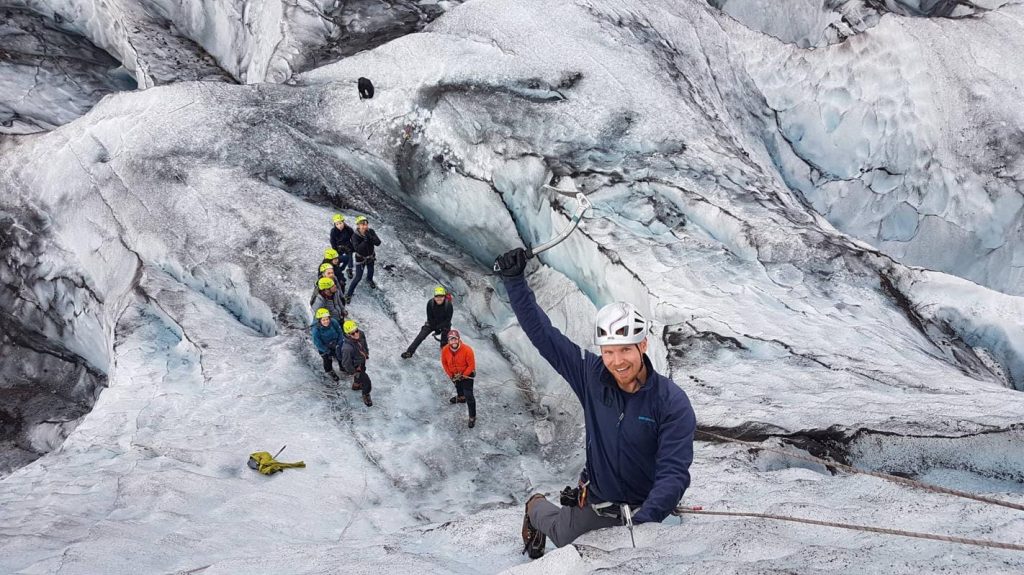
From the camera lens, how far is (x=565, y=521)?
363 cm

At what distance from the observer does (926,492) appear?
3.97 metres

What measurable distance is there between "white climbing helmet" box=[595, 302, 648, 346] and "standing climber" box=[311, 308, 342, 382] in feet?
19.4

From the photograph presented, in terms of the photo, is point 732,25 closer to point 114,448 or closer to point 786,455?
point 786,455

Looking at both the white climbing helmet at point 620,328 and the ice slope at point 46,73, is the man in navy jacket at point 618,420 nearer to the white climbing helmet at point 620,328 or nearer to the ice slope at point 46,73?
the white climbing helmet at point 620,328

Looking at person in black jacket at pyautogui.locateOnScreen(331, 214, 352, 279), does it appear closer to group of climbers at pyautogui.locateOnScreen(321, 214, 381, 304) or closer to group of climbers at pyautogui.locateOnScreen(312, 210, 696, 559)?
group of climbers at pyautogui.locateOnScreen(321, 214, 381, 304)

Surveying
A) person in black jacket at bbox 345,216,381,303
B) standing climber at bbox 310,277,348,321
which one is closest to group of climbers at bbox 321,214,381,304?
person in black jacket at bbox 345,216,381,303

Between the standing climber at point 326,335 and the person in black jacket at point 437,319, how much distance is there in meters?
1.09

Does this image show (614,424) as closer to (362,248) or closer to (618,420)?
(618,420)

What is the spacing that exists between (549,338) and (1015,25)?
536 inches

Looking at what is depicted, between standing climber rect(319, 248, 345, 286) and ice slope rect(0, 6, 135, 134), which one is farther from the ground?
standing climber rect(319, 248, 345, 286)

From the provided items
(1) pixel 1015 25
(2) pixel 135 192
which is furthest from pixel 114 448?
(1) pixel 1015 25

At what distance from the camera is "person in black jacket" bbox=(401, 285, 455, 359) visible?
30.0 ft

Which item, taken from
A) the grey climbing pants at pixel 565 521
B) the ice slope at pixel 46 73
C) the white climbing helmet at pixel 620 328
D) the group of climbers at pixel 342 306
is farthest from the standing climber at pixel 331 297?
the ice slope at pixel 46 73

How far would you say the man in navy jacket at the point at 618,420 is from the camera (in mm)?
3002
